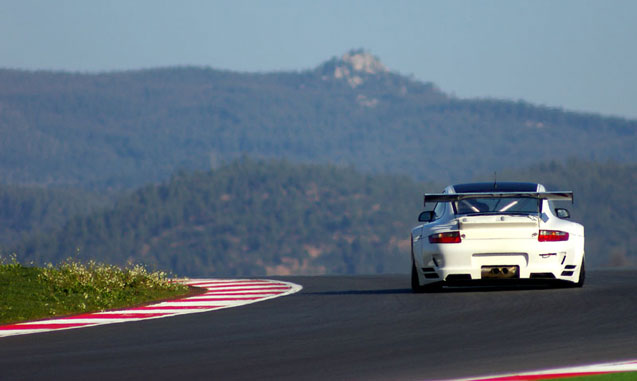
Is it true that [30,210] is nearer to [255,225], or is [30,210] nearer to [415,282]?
[255,225]

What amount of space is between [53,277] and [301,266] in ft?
465

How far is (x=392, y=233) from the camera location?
160750 mm

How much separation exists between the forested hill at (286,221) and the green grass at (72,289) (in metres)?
126

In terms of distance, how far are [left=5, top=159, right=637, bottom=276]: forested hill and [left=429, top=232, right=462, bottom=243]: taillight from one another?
128 m

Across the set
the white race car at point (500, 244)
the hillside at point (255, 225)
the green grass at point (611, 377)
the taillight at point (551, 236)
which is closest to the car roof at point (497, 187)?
the white race car at point (500, 244)

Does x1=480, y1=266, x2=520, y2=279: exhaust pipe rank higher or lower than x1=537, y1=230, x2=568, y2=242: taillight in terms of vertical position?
lower

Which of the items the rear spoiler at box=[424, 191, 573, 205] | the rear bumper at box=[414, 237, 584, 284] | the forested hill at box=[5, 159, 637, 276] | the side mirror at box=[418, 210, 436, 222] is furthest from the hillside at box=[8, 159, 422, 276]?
the rear bumper at box=[414, 237, 584, 284]

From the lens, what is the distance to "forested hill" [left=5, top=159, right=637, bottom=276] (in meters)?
153

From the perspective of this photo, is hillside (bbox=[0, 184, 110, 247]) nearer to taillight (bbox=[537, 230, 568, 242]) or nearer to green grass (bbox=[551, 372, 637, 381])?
taillight (bbox=[537, 230, 568, 242])

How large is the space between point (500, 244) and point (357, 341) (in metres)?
4.39

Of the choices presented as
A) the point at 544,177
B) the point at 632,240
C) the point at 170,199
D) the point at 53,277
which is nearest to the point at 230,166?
the point at 170,199

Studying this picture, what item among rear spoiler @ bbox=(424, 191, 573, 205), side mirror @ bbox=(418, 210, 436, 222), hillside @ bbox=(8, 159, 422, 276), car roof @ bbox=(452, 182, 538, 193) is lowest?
hillside @ bbox=(8, 159, 422, 276)

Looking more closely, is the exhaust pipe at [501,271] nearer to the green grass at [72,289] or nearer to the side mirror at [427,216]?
the side mirror at [427,216]

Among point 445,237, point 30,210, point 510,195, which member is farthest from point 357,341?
point 30,210
